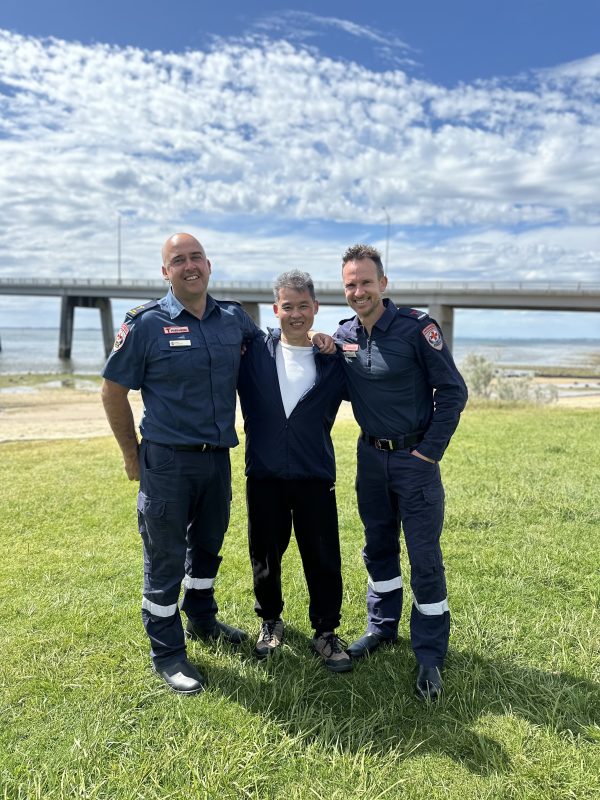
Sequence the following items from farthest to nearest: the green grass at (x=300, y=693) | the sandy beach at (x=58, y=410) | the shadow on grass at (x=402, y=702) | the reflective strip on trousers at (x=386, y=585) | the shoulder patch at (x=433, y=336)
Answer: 1. the sandy beach at (x=58, y=410)
2. the reflective strip on trousers at (x=386, y=585)
3. the shoulder patch at (x=433, y=336)
4. the shadow on grass at (x=402, y=702)
5. the green grass at (x=300, y=693)

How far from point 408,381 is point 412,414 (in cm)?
18

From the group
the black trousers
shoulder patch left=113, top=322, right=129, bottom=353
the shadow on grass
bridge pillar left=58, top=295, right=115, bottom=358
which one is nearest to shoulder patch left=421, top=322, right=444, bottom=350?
the black trousers

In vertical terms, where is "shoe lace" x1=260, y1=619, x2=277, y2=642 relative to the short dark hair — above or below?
below

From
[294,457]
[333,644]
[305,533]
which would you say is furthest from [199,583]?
[294,457]

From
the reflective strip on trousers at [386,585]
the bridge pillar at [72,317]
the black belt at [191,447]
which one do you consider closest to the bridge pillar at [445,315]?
the bridge pillar at [72,317]

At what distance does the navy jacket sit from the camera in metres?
3.23

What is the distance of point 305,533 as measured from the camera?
334cm

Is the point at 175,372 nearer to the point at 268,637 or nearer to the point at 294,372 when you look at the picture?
the point at 294,372

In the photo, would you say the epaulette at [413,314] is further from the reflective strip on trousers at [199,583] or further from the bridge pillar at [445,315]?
the bridge pillar at [445,315]

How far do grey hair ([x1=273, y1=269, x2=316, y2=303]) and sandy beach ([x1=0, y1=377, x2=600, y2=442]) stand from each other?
388 inches

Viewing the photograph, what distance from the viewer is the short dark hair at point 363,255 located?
3102mm

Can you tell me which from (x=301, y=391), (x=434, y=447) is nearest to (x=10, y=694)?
(x=301, y=391)

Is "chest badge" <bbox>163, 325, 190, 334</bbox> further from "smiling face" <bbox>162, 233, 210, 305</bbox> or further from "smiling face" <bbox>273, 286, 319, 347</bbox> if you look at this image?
"smiling face" <bbox>273, 286, 319, 347</bbox>

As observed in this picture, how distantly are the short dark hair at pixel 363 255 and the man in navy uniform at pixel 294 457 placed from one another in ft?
0.82
